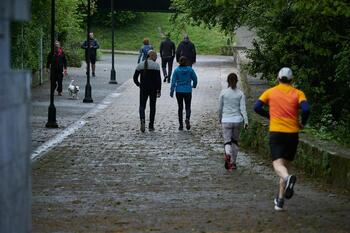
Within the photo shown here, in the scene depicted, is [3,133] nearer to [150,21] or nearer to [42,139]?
[42,139]

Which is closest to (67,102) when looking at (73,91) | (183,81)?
(73,91)

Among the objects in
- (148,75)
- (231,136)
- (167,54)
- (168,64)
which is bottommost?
(168,64)

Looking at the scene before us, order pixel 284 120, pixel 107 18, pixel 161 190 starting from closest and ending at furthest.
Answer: pixel 284 120
pixel 161 190
pixel 107 18

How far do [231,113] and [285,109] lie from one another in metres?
3.45

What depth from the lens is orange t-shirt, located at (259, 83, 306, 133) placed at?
9.67 m

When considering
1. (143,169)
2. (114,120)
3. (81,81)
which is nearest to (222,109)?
(143,169)

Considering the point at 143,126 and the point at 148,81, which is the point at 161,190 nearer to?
the point at 143,126

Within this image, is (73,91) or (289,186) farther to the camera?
(73,91)

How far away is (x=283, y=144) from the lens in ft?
31.9

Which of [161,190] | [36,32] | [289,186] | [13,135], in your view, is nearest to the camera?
[13,135]

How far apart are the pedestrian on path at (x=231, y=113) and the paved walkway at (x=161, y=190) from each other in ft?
1.26

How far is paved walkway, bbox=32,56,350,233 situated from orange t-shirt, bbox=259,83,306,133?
0.94m

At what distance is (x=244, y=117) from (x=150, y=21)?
190 feet

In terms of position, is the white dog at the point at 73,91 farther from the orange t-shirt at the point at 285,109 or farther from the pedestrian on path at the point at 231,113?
the orange t-shirt at the point at 285,109
